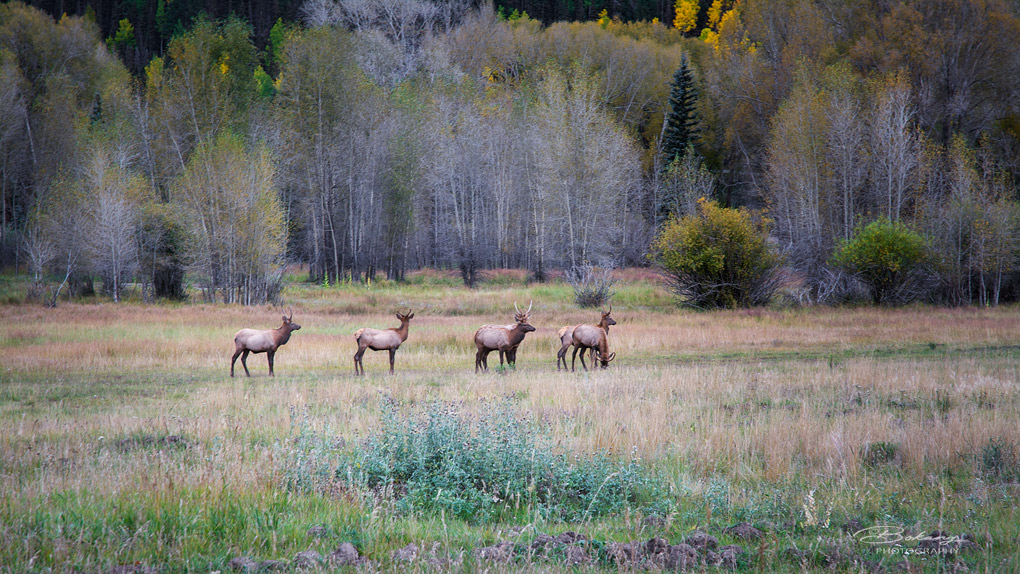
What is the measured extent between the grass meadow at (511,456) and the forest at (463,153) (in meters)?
20.5

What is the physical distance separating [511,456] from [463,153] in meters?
50.1

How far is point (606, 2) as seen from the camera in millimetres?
107500

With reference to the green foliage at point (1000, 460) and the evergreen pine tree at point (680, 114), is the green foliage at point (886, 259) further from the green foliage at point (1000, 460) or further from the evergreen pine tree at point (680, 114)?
the green foliage at point (1000, 460)

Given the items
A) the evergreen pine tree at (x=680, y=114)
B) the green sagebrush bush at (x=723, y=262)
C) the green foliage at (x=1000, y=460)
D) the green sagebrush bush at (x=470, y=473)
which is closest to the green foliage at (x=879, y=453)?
the green foliage at (x=1000, y=460)

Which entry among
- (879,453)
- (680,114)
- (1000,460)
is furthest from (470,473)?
(680,114)

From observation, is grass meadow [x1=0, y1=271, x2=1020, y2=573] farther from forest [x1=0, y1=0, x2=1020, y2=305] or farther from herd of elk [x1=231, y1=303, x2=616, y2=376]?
forest [x1=0, y1=0, x2=1020, y2=305]

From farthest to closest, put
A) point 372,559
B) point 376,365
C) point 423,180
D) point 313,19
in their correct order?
point 313,19 < point 423,180 < point 376,365 < point 372,559

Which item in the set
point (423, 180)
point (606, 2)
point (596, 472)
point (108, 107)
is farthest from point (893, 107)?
point (606, 2)

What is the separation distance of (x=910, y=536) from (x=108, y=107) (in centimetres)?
5418

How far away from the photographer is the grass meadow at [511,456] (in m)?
5.10

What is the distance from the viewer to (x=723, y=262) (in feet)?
113

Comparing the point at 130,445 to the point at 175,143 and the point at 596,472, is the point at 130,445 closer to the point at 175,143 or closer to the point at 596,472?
the point at 596,472
